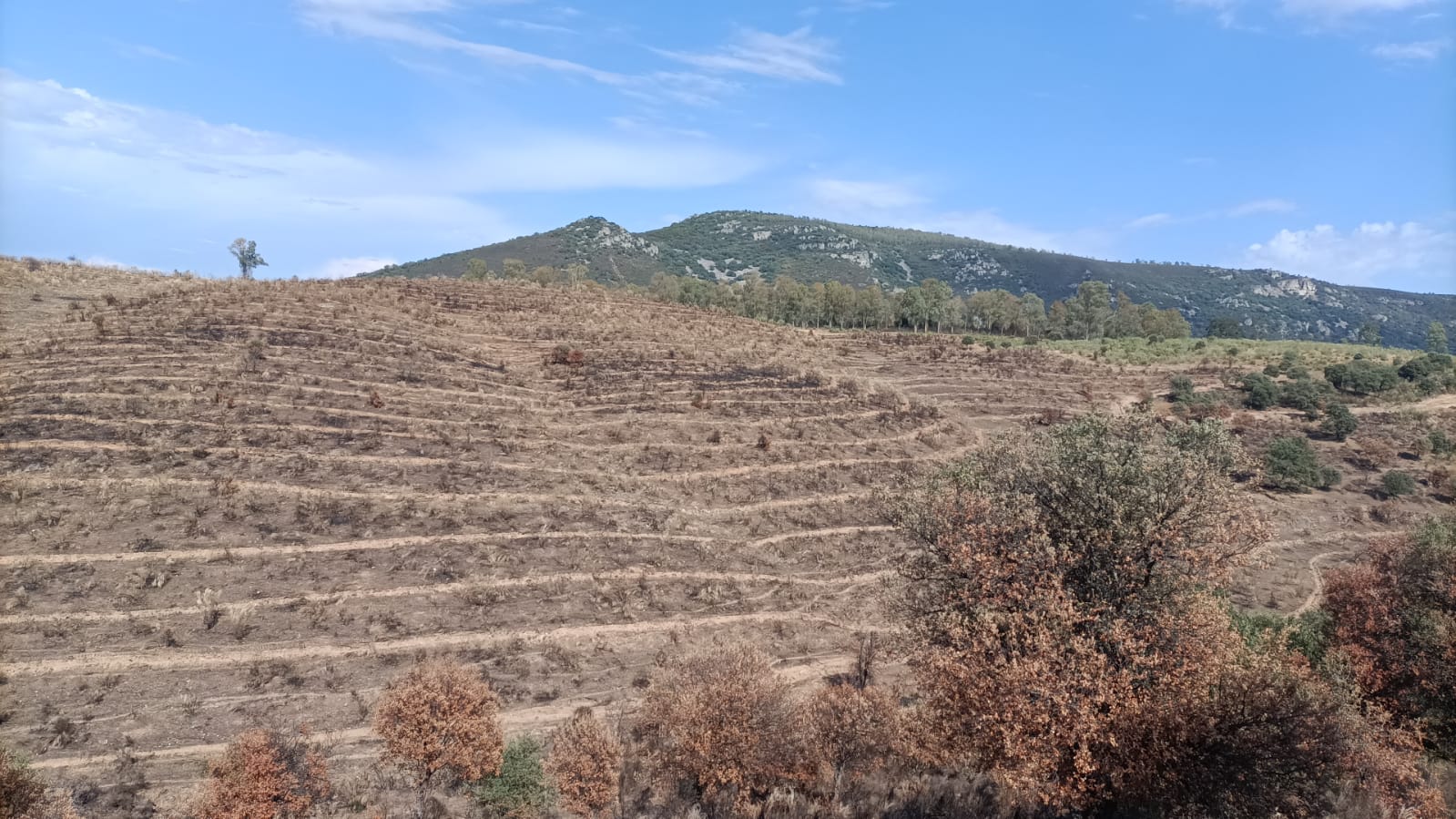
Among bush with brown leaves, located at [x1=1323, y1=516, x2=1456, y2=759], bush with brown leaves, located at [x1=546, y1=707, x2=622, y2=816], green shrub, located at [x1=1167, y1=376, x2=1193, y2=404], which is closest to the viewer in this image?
bush with brown leaves, located at [x1=546, y1=707, x2=622, y2=816]

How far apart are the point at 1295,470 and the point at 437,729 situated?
170ft

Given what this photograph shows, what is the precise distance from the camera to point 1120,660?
13.2 metres

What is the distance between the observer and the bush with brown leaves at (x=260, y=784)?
14.2m

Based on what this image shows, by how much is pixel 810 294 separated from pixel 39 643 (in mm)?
91390

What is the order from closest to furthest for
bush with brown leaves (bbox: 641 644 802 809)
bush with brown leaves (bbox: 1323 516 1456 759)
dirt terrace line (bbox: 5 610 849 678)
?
bush with brown leaves (bbox: 641 644 802 809) < dirt terrace line (bbox: 5 610 849 678) < bush with brown leaves (bbox: 1323 516 1456 759)

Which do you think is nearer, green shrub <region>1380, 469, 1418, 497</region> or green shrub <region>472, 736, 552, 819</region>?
green shrub <region>472, 736, 552, 819</region>

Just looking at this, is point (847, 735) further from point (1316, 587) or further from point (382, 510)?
point (1316, 587)

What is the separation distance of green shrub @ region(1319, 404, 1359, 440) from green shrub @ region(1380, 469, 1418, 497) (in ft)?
24.5

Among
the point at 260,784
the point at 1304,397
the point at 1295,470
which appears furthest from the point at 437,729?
the point at 1304,397

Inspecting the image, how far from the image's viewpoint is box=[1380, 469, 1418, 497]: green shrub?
4347 cm

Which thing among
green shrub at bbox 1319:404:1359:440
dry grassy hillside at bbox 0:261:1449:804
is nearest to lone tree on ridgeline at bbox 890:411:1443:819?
dry grassy hillside at bbox 0:261:1449:804

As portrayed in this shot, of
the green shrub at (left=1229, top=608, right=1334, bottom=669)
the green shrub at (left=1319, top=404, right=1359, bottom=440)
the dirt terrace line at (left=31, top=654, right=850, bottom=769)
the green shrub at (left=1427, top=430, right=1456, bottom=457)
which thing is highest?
the green shrub at (left=1319, top=404, right=1359, bottom=440)

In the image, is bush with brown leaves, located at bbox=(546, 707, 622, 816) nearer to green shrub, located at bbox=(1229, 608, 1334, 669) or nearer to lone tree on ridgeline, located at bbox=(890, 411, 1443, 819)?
lone tree on ridgeline, located at bbox=(890, 411, 1443, 819)

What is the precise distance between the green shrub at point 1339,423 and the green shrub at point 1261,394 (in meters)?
4.96
